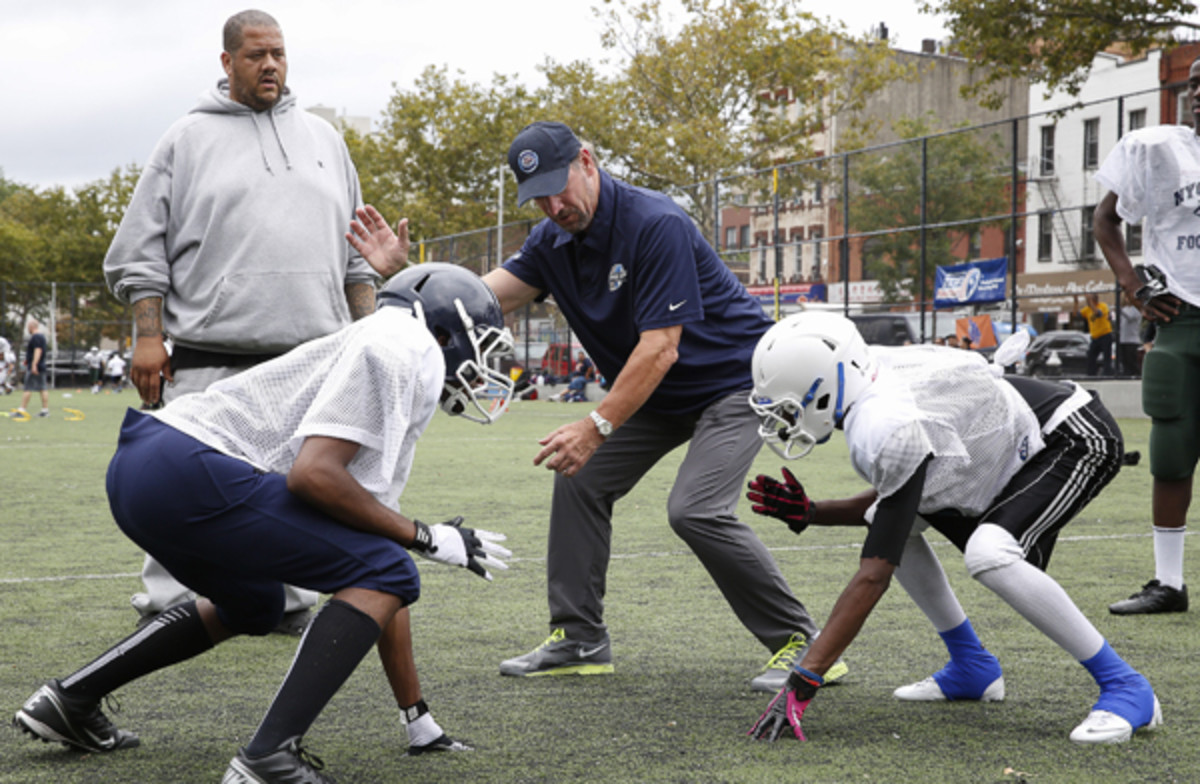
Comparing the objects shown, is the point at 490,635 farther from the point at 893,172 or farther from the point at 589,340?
the point at 893,172

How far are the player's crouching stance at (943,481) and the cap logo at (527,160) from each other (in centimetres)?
104

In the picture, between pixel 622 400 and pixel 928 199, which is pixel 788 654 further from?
pixel 928 199

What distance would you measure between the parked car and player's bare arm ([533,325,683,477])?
17.5m

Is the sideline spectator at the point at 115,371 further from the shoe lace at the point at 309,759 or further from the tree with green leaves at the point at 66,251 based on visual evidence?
the shoe lace at the point at 309,759

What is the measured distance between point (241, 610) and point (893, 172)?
21.9 meters

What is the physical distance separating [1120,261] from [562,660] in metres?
3.14

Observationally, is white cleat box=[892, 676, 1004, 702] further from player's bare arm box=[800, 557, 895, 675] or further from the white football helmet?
the white football helmet

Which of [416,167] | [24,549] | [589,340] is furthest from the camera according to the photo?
[416,167]

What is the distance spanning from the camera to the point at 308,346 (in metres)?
3.19

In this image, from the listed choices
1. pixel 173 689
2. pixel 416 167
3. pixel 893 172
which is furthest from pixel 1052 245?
pixel 416 167

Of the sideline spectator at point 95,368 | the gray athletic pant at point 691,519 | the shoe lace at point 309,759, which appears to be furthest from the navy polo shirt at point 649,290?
the sideline spectator at point 95,368

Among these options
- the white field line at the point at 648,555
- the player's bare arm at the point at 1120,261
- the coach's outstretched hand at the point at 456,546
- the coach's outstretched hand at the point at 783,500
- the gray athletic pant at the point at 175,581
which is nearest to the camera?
the coach's outstretched hand at the point at 456,546

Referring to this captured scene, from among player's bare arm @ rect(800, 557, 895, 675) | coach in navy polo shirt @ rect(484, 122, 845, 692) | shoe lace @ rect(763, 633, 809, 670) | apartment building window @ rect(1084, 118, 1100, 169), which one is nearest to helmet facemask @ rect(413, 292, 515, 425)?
coach in navy polo shirt @ rect(484, 122, 845, 692)

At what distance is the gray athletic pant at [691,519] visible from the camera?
4.29 meters
